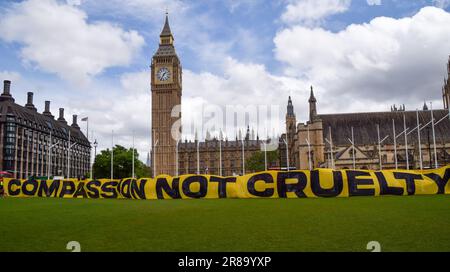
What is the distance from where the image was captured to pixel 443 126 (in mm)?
83312

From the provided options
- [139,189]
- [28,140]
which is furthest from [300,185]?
[28,140]

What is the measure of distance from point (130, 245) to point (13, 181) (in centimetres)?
3488

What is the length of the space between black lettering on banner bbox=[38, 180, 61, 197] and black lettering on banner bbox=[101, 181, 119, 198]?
5439 millimetres

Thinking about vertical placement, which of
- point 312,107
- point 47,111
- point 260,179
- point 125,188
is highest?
point 47,111

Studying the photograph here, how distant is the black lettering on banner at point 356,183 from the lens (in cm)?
2668

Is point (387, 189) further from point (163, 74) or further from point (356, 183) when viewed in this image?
point (163, 74)

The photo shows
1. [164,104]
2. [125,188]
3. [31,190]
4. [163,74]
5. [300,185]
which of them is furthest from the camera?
[163,74]

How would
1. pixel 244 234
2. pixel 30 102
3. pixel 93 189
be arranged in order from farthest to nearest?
1. pixel 30 102
2. pixel 93 189
3. pixel 244 234

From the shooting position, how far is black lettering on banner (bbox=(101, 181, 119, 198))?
33.6 m

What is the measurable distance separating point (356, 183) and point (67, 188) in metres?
26.5

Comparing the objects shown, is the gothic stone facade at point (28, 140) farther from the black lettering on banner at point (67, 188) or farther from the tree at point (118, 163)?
the black lettering on banner at point (67, 188)

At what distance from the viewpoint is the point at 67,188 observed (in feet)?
117

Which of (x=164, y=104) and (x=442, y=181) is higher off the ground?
(x=164, y=104)
